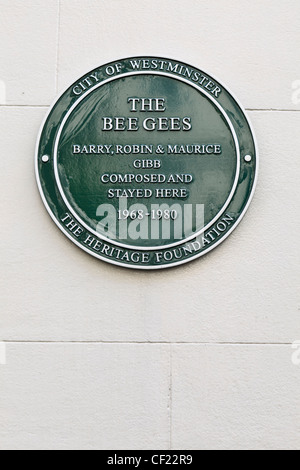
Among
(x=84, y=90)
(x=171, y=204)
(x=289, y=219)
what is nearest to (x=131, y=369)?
(x=171, y=204)

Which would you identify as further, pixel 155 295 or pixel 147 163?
pixel 147 163

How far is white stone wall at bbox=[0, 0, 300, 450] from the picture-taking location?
3.86 metres

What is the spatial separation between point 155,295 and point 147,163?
2.87 feet

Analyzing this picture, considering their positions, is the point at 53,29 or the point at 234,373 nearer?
the point at 234,373

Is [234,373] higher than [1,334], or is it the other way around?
Result: [1,334]

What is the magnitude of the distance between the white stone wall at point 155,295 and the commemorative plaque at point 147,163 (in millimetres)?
112

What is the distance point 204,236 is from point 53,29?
1.80m

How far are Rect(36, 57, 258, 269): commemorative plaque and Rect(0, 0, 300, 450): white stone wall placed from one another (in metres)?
0.11

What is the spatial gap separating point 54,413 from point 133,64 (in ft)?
7.76

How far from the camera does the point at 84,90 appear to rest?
4.16m

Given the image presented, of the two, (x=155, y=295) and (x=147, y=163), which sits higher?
(x=147, y=163)

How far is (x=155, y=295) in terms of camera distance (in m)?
3.97
